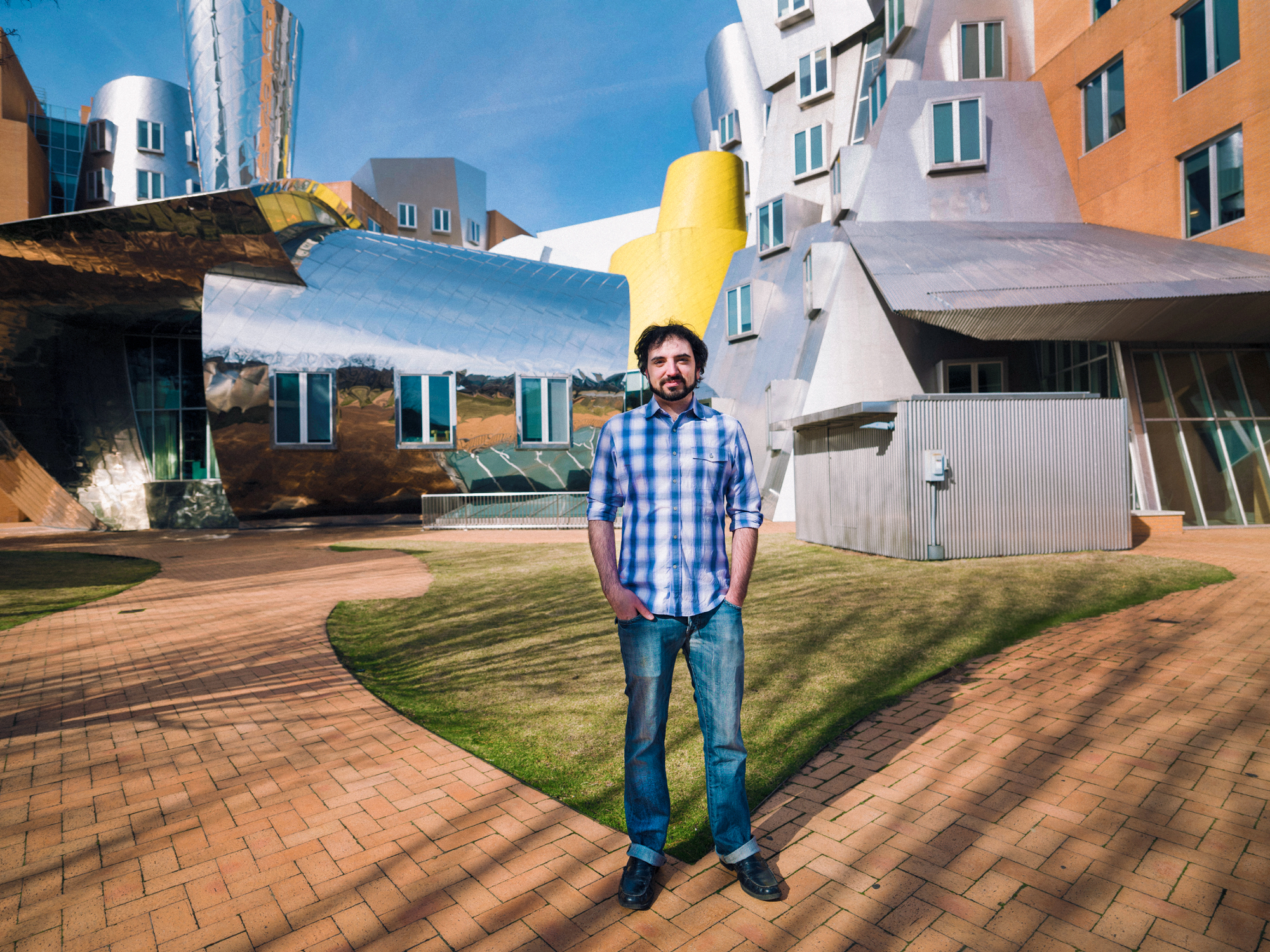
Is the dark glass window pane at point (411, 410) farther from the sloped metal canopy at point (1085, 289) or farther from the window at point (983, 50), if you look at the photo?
the window at point (983, 50)

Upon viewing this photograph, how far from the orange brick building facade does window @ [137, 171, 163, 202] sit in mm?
42424

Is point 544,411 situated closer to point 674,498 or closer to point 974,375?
point 974,375

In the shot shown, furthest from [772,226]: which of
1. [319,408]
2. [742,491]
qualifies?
[742,491]

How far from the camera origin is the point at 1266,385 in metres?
15.9

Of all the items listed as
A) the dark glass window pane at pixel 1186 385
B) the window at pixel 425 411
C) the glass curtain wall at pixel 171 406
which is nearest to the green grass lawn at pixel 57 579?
the window at pixel 425 411

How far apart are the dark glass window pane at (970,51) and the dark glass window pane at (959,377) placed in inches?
348

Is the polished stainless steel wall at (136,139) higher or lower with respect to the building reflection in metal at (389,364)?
higher

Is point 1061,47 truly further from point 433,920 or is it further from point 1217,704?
point 433,920

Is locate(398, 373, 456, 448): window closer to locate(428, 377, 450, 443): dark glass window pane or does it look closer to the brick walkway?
locate(428, 377, 450, 443): dark glass window pane

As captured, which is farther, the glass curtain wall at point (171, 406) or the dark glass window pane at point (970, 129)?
the glass curtain wall at point (171, 406)

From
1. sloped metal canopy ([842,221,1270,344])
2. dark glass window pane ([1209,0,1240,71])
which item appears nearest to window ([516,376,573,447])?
sloped metal canopy ([842,221,1270,344])

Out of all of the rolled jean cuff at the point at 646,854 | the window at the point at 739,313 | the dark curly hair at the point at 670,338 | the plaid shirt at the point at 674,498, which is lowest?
the rolled jean cuff at the point at 646,854

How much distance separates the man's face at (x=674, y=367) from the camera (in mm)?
2729

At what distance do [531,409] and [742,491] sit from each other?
19.6 metres
